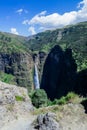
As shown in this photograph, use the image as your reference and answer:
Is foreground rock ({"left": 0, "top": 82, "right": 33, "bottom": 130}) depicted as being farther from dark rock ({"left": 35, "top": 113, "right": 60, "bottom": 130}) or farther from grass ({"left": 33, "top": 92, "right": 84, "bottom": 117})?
dark rock ({"left": 35, "top": 113, "right": 60, "bottom": 130})

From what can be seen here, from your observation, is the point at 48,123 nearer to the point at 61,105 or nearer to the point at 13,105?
the point at 61,105

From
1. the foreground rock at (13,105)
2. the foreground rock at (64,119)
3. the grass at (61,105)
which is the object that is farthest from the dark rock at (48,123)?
the foreground rock at (13,105)

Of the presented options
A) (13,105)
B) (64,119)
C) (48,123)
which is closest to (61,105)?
(64,119)

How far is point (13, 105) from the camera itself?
3478cm

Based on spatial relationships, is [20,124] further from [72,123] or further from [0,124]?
[72,123]

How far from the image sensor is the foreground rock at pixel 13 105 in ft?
109

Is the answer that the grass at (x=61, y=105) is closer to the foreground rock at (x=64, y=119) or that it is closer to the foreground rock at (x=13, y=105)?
the foreground rock at (x=64, y=119)

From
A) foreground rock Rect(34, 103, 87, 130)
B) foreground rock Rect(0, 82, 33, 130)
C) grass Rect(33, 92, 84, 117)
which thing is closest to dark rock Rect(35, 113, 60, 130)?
foreground rock Rect(34, 103, 87, 130)

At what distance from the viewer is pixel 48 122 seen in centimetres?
3053

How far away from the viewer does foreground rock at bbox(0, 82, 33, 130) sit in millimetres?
33287

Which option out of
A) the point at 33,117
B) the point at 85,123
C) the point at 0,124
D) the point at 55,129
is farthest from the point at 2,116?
the point at 85,123

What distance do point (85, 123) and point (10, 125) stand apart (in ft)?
23.9

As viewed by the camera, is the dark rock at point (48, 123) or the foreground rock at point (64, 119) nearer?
the dark rock at point (48, 123)

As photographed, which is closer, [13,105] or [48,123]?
[48,123]
